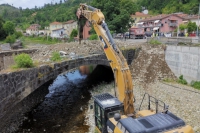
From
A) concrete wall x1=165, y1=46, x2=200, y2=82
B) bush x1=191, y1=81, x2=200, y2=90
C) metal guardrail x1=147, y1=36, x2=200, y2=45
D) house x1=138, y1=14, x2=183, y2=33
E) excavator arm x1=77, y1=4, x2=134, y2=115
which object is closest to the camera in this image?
excavator arm x1=77, y1=4, x2=134, y2=115

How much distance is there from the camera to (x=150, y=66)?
20.7 m

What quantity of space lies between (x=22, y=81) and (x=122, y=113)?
20.1 feet

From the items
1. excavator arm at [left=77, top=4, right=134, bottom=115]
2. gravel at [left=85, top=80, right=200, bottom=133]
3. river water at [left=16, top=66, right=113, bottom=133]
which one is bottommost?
river water at [left=16, top=66, right=113, bottom=133]

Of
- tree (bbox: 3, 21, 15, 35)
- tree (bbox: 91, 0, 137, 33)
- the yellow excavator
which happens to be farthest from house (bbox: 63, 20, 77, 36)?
the yellow excavator

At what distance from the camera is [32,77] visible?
41.3ft

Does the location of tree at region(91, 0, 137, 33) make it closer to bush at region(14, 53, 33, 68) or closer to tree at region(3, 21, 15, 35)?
tree at region(3, 21, 15, 35)

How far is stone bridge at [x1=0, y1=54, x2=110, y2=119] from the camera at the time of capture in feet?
35.3

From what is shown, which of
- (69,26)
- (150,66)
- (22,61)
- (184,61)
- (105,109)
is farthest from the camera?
(69,26)

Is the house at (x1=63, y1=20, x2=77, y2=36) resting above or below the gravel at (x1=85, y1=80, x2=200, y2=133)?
above

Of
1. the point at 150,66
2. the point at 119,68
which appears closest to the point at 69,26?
the point at 150,66

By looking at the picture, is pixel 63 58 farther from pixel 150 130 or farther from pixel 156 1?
pixel 156 1

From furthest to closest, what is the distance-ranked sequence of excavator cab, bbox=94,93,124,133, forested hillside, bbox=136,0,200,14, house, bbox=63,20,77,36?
1. house, bbox=63,20,77,36
2. forested hillside, bbox=136,0,200,14
3. excavator cab, bbox=94,93,124,133

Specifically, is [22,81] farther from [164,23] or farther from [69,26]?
[69,26]

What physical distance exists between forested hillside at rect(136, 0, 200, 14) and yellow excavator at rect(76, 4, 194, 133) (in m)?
64.6
